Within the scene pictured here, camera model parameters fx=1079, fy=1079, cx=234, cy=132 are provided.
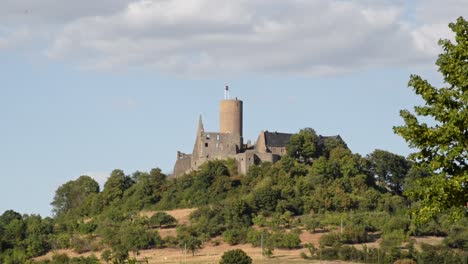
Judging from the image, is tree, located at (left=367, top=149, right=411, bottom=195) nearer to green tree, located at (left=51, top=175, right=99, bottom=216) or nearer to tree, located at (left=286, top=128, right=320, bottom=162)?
tree, located at (left=286, top=128, right=320, bottom=162)

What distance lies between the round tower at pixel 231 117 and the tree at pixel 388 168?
12.3 m

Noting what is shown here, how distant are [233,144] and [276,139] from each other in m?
4.04

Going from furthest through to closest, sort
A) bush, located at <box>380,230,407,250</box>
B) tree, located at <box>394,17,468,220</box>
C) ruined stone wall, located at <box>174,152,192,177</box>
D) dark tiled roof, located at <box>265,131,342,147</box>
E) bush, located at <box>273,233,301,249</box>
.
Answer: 1. ruined stone wall, located at <box>174,152,192,177</box>
2. dark tiled roof, located at <box>265,131,342,147</box>
3. bush, located at <box>273,233,301,249</box>
4. bush, located at <box>380,230,407,250</box>
5. tree, located at <box>394,17,468,220</box>

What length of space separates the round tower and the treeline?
409cm

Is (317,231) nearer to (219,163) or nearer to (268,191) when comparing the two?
(268,191)

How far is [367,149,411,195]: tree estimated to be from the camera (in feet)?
314

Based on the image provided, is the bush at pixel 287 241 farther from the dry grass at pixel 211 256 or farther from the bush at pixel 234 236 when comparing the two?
the bush at pixel 234 236

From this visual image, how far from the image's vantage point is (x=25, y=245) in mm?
95938

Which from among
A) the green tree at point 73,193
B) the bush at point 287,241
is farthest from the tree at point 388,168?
the green tree at point 73,193

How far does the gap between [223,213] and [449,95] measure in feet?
219

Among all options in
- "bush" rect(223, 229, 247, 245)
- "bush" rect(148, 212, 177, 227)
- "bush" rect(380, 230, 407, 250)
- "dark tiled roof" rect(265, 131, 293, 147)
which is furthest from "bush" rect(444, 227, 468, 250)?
"bush" rect(148, 212, 177, 227)

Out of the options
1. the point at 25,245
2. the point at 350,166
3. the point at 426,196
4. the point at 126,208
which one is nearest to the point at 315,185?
the point at 350,166

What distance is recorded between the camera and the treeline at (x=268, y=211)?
278ft

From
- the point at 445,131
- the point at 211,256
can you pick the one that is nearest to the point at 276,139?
the point at 211,256
